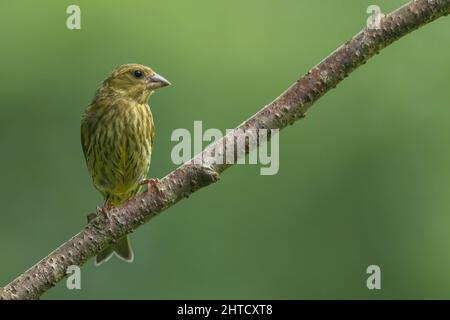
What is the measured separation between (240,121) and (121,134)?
539 cm

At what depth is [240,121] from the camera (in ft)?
37.0

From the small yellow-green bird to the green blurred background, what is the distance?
14.5 feet

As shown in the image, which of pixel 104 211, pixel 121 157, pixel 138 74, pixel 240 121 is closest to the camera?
pixel 104 211

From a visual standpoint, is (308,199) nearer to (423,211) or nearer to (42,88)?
(423,211)

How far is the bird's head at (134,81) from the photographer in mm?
6008

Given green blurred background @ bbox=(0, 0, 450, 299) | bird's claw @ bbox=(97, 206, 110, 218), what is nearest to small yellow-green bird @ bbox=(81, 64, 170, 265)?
bird's claw @ bbox=(97, 206, 110, 218)

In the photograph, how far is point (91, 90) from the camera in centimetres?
1113

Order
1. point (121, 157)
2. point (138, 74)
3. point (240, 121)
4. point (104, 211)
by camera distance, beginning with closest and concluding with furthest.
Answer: point (104, 211) → point (121, 157) → point (138, 74) → point (240, 121)

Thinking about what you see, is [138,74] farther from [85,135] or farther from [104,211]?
[104,211]

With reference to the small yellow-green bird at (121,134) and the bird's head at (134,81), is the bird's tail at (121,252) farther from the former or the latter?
the bird's head at (134,81)

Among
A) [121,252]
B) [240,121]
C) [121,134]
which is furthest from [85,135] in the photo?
[240,121]

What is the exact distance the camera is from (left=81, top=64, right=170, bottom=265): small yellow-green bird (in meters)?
5.91

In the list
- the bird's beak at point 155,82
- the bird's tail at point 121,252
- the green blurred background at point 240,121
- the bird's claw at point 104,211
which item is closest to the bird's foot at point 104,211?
the bird's claw at point 104,211
